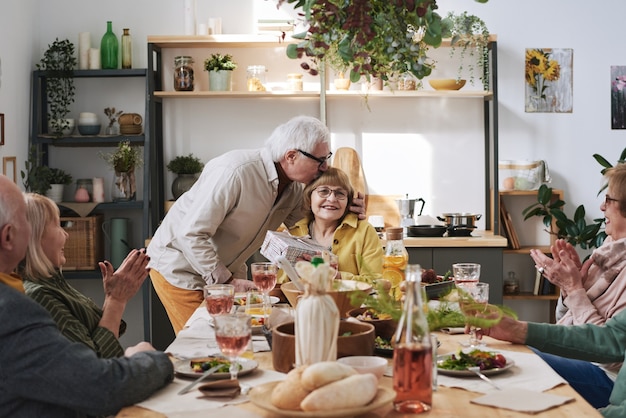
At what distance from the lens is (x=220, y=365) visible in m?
1.95

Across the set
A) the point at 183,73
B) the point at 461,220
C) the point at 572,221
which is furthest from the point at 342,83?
the point at 572,221

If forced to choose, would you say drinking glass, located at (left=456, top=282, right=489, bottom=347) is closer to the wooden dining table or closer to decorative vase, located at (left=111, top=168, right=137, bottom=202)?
the wooden dining table

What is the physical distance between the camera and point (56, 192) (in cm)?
547

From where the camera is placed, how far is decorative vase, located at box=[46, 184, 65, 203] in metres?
5.46

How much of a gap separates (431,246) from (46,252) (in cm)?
314

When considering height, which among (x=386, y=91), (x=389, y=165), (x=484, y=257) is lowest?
(x=484, y=257)

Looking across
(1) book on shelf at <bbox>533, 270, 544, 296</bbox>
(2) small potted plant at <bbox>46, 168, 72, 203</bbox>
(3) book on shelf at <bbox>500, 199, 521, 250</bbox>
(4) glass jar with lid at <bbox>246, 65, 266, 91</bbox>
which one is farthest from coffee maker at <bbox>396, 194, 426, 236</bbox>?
(2) small potted plant at <bbox>46, 168, 72, 203</bbox>

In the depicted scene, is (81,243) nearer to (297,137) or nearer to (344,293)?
(297,137)

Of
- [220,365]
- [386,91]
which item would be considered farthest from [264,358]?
[386,91]

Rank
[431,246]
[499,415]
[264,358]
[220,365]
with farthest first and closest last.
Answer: [431,246] → [264,358] → [220,365] → [499,415]

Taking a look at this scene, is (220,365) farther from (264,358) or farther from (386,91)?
(386,91)

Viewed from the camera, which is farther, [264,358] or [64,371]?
[264,358]

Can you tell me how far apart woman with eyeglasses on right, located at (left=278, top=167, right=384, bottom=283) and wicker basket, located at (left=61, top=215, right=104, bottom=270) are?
2.21 m

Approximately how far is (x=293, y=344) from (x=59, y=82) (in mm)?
4151
